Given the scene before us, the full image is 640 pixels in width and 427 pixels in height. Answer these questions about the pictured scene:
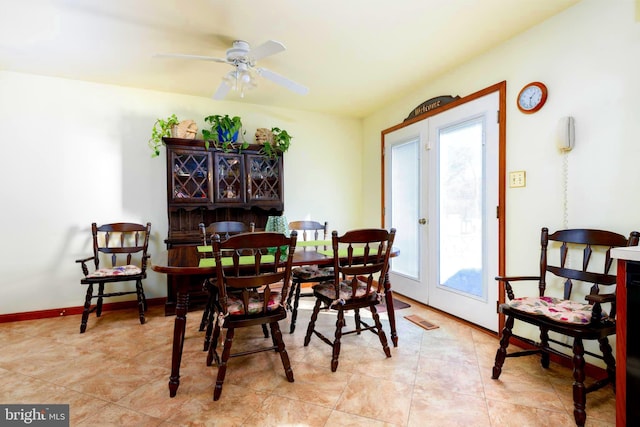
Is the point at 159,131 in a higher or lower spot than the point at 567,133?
higher

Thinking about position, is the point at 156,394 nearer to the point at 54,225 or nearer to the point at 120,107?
the point at 54,225

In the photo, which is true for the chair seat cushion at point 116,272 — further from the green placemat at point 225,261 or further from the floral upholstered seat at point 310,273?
the floral upholstered seat at point 310,273

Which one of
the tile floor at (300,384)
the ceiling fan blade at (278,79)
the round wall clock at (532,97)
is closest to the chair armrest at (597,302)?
the tile floor at (300,384)

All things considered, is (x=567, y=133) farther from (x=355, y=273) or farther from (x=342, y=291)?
(x=342, y=291)

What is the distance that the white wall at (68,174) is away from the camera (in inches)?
117

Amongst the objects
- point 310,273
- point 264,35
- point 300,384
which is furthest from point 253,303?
point 264,35

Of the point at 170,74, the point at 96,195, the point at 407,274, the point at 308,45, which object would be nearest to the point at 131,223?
the point at 96,195

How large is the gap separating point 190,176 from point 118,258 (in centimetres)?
123

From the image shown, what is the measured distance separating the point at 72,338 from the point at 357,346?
2436mm

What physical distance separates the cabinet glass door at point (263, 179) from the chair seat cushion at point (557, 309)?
268 cm

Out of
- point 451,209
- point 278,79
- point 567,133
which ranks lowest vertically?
point 451,209

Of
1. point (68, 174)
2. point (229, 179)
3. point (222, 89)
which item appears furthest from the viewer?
point (229, 179)

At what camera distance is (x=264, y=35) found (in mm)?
2316
